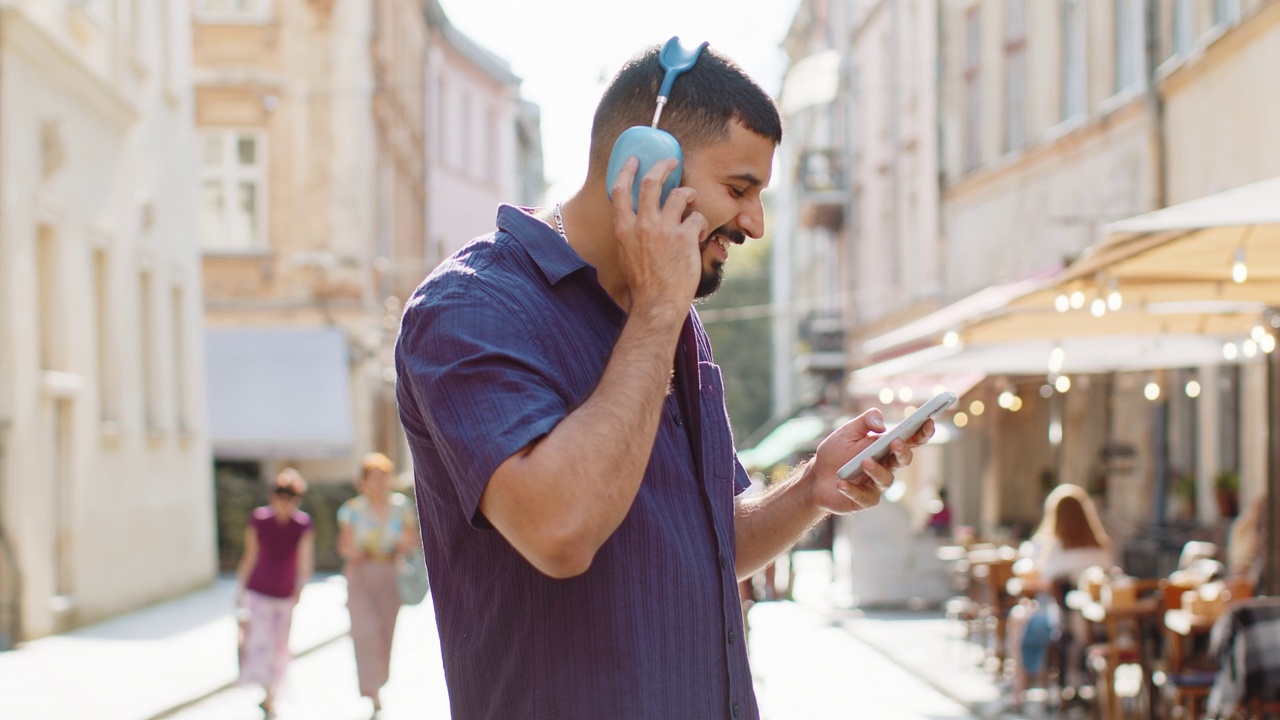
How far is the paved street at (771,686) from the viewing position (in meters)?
12.0

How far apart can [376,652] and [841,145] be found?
32.6 m

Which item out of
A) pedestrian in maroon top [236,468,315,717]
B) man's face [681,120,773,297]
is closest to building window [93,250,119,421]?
pedestrian in maroon top [236,468,315,717]

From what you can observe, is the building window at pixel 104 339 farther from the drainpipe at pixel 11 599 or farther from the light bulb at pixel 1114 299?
the light bulb at pixel 1114 299

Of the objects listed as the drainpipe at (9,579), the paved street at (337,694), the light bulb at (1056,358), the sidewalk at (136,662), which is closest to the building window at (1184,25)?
the light bulb at (1056,358)

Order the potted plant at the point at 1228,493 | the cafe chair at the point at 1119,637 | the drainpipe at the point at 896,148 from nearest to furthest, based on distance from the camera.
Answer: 1. the cafe chair at the point at 1119,637
2. the potted plant at the point at 1228,493
3. the drainpipe at the point at 896,148

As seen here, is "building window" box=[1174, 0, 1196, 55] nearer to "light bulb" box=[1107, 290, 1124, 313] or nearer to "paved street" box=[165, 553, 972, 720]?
"paved street" box=[165, 553, 972, 720]

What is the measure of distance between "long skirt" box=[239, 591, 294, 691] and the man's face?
32.3 feet

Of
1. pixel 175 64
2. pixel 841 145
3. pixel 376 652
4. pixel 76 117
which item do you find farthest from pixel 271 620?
pixel 841 145

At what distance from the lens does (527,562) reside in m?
2.32

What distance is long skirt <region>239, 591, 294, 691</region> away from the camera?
1186 centimetres

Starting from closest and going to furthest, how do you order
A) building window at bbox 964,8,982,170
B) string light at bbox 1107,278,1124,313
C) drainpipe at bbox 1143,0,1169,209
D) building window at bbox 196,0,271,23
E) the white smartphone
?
the white smartphone
string light at bbox 1107,278,1124,313
drainpipe at bbox 1143,0,1169,209
building window at bbox 964,8,982,170
building window at bbox 196,0,271,23

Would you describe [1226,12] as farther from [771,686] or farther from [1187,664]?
[1187,664]

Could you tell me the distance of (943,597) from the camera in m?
20.7

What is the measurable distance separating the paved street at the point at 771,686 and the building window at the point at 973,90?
10.2 m
